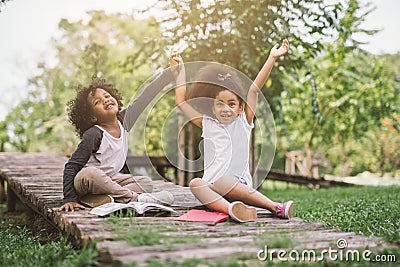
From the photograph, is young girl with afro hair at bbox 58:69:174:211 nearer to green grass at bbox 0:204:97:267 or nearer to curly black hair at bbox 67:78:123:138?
curly black hair at bbox 67:78:123:138

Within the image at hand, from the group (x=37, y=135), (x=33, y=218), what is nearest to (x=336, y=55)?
(x=33, y=218)

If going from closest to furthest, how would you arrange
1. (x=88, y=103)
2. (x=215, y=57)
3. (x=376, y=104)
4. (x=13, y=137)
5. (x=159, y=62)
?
(x=88, y=103)
(x=215, y=57)
(x=159, y=62)
(x=376, y=104)
(x=13, y=137)

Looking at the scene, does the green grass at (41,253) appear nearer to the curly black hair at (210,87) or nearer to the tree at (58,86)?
the curly black hair at (210,87)

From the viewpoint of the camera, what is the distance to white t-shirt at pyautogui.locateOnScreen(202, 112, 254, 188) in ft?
10.9

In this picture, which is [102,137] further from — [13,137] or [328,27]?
[13,137]

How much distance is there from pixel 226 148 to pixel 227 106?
30 cm

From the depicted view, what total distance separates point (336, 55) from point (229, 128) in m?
8.87

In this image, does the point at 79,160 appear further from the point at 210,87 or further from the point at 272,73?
the point at 272,73

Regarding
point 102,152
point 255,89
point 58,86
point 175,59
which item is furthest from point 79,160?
point 58,86

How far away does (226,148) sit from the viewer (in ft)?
11.1

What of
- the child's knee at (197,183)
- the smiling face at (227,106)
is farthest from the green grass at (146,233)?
the smiling face at (227,106)

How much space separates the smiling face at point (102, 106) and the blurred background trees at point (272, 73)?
9.56 feet

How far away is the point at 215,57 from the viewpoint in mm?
7375

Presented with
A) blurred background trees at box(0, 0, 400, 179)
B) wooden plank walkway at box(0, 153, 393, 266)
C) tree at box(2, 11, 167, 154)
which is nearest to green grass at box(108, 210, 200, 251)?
wooden plank walkway at box(0, 153, 393, 266)
